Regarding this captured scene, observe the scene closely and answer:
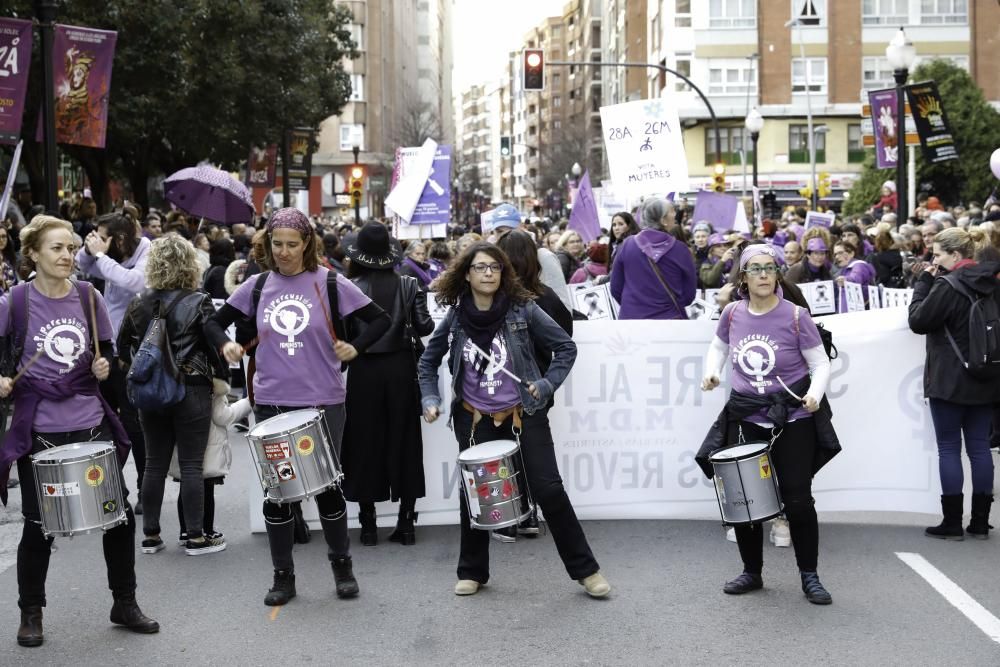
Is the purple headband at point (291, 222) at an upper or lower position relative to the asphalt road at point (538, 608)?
upper

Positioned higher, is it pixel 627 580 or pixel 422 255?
pixel 422 255

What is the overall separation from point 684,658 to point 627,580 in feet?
4.47

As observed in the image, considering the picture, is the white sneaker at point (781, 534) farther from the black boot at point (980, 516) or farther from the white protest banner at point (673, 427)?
the black boot at point (980, 516)

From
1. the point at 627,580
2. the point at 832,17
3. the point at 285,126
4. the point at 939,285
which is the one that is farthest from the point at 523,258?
the point at 832,17

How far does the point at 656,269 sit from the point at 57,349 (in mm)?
5109

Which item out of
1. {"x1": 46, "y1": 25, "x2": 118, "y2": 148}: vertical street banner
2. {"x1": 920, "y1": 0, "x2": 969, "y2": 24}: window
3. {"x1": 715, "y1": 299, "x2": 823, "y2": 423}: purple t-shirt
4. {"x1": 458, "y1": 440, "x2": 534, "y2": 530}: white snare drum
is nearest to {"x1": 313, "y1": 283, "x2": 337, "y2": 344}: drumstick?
{"x1": 458, "y1": 440, "x2": 534, "y2": 530}: white snare drum

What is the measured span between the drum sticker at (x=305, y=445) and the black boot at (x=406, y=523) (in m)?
1.88

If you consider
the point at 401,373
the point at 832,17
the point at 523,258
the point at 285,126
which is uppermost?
the point at 832,17

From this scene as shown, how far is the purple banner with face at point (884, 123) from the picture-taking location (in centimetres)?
2242

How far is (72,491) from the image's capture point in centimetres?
580

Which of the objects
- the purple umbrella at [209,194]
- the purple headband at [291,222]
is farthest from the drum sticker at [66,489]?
the purple umbrella at [209,194]

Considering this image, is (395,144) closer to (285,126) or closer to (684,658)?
(285,126)

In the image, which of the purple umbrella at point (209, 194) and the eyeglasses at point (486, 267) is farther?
the purple umbrella at point (209, 194)

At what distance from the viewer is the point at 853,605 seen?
6547 mm
